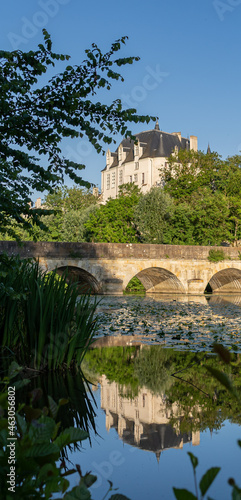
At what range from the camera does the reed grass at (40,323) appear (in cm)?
489

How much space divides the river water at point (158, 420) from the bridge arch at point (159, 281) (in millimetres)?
19106

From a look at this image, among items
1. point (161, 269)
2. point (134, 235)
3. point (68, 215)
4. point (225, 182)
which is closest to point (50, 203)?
point (68, 215)

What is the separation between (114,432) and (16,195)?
9.17 ft

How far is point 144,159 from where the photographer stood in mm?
49625

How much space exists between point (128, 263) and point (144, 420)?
21081mm

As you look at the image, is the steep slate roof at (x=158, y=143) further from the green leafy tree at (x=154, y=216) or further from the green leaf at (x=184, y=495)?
the green leaf at (x=184, y=495)

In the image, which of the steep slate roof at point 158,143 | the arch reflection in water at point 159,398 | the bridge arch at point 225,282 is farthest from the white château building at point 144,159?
the arch reflection in water at point 159,398

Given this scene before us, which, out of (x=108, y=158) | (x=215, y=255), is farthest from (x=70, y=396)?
(x=108, y=158)

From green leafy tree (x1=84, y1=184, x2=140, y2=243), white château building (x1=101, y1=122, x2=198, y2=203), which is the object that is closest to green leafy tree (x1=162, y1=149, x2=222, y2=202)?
green leafy tree (x1=84, y1=184, x2=140, y2=243)

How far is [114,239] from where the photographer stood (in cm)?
3597

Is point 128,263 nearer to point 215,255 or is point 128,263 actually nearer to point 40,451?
point 215,255

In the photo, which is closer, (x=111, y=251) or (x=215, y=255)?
(x=111, y=251)

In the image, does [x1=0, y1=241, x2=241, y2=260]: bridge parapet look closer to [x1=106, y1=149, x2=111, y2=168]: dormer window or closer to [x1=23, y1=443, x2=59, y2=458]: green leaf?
[x1=23, y1=443, x2=59, y2=458]: green leaf

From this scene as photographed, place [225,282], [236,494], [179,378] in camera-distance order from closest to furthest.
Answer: [236,494]
[179,378]
[225,282]
